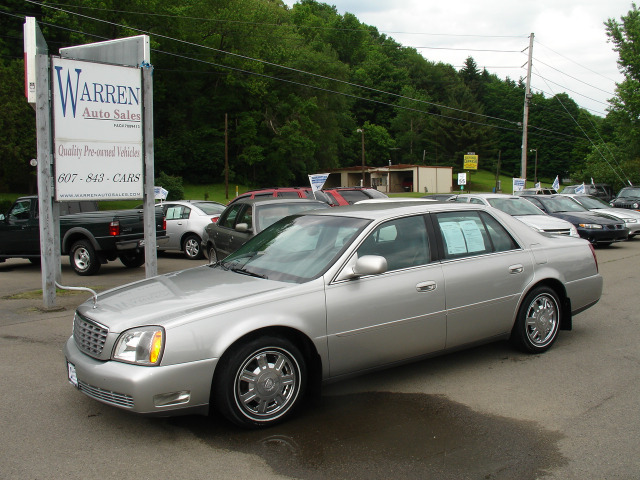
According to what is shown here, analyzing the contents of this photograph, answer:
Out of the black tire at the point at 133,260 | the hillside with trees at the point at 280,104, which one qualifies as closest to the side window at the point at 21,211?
the black tire at the point at 133,260

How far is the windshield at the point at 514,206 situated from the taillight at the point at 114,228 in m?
8.76

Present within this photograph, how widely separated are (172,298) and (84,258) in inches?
362

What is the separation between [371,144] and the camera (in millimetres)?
100375

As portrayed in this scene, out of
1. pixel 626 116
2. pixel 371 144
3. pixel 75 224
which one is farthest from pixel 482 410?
pixel 371 144

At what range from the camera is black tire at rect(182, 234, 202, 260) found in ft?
51.7

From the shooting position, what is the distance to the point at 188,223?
52.0ft

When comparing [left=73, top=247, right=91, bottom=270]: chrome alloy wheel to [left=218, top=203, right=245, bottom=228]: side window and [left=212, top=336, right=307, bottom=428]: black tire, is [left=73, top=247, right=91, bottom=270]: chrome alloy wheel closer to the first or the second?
[left=218, top=203, right=245, bottom=228]: side window

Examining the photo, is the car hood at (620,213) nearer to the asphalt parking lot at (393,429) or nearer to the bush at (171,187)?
the asphalt parking lot at (393,429)

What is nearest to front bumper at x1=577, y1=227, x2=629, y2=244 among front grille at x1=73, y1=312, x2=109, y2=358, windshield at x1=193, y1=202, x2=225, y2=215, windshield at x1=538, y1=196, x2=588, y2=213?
windshield at x1=538, y1=196, x2=588, y2=213

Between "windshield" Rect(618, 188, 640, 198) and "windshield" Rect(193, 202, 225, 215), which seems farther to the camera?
"windshield" Rect(618, 188, 640, 198)

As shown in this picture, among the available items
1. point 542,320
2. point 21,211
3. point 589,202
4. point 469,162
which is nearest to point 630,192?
point 589,202

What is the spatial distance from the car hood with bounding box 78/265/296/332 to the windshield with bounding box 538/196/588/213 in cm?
1469

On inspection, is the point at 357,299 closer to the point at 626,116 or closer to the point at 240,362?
the point at 240,362

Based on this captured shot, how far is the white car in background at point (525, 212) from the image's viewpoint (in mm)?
14125
